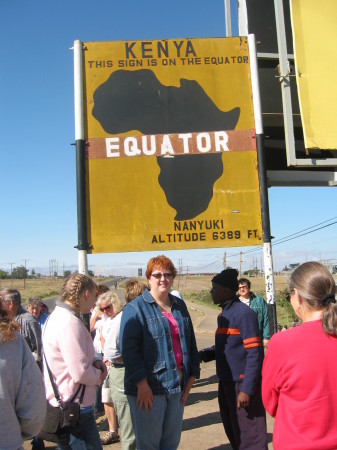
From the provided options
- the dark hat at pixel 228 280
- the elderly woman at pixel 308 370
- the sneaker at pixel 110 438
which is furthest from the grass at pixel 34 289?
the elderly woman at pixel 308 370

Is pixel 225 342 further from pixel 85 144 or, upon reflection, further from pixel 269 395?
pixel 85 144

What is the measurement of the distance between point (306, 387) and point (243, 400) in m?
1.52

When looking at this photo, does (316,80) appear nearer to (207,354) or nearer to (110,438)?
(207,354)

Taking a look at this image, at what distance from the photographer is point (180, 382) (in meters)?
3.31

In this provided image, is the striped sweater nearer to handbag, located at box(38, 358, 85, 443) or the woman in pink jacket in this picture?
the woman in pink jacket

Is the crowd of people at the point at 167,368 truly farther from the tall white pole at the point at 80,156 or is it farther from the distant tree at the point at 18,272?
the distant tree at the point at 18,272

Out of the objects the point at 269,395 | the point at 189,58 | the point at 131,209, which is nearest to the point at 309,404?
the point at 269,395

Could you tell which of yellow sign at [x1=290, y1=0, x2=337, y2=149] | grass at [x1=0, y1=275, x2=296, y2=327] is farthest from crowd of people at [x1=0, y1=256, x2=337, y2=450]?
yellow sign at [x1=290, y1=0, x2=337, y2=149]

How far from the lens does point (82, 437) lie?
3068mm

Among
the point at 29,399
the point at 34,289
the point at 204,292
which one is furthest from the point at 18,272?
the point at 29,399

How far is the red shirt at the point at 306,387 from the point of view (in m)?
2.01

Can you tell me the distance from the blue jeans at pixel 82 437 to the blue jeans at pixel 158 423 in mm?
306

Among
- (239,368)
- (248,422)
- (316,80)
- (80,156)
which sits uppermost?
(316,80)

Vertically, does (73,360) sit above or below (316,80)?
below
